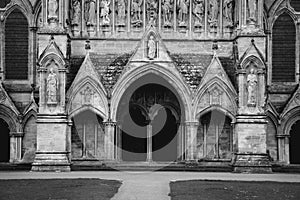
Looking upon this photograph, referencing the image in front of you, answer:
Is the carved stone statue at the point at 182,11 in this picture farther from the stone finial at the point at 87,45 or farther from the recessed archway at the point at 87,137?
the recessed archway at the point at 87,137

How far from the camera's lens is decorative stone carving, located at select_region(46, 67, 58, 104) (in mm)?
31141

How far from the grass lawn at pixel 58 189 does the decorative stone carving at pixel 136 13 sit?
11479 mm

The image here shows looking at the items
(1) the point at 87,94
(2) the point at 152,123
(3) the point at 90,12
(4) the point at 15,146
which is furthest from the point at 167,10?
(4) the point at 15,146

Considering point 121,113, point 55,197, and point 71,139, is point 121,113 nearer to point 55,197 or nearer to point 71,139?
point 71,139

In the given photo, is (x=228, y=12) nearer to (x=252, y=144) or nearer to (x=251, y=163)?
(x=252, y=144)

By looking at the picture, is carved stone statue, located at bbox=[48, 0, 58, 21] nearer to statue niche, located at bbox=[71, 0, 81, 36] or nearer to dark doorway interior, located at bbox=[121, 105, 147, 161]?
statue niche, located at bbox=[71, 0, 81, 36]

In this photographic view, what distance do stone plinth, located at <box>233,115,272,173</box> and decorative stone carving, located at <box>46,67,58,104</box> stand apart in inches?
349

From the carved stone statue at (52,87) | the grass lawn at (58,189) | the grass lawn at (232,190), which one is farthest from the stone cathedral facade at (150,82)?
the grass lawn at (232,190)

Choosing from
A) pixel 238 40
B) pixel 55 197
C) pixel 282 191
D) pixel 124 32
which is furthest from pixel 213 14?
pixel 55 197

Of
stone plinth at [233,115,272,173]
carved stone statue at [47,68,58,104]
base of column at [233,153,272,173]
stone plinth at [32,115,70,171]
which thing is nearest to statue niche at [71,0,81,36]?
carved stone statue at [47,68,58,104]

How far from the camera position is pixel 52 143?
102ft

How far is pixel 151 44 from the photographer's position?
32.2m

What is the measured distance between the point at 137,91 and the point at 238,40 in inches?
233

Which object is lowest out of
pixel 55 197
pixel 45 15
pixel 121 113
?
pixel 55 197
